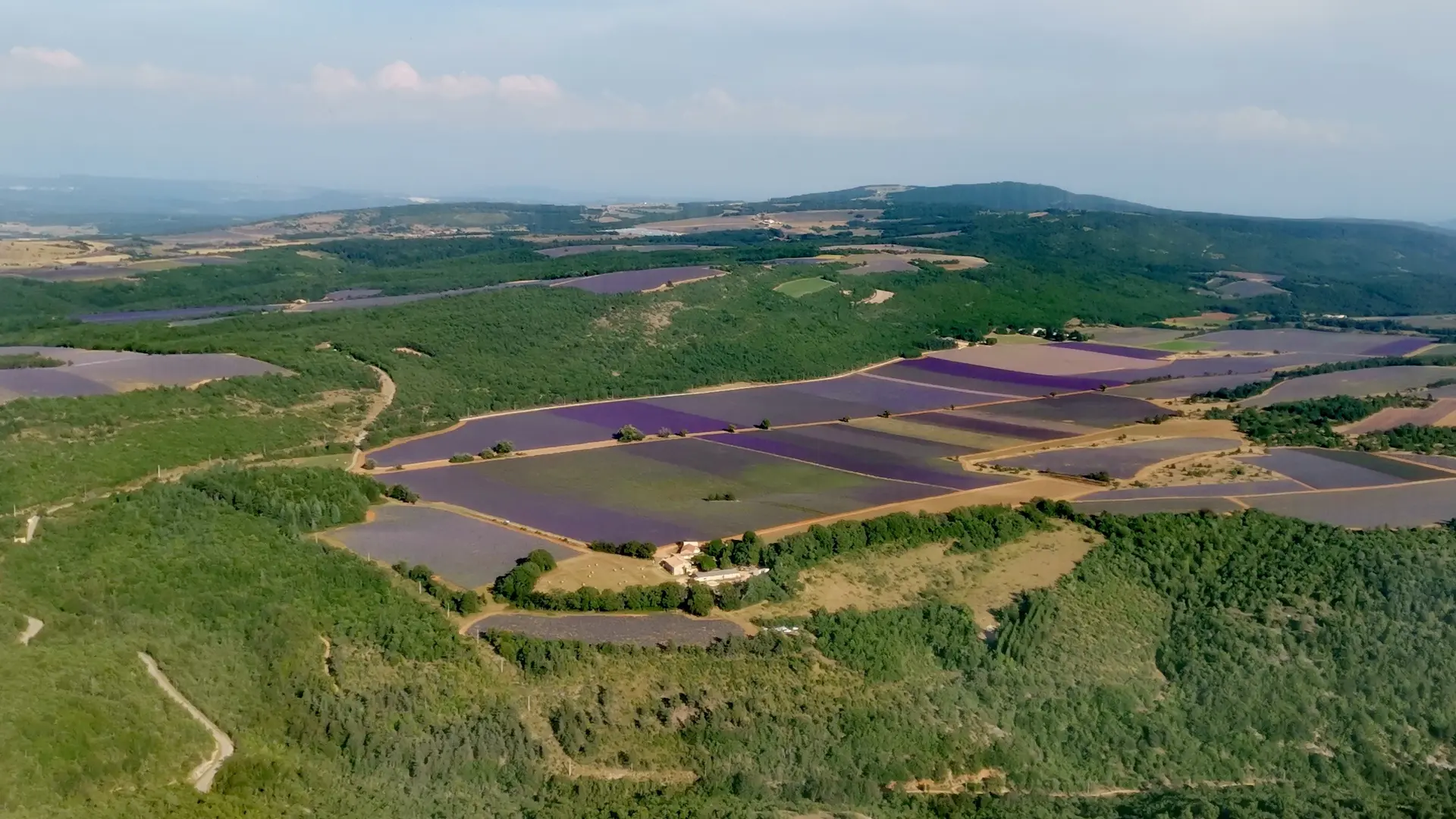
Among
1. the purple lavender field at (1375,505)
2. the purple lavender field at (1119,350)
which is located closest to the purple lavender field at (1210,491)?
the purple lavender field at (1375,505)

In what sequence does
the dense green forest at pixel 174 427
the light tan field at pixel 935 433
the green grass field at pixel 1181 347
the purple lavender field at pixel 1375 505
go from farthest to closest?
the green grass field at pixel 1181 347, the light tan field at pixel 935 433, the purple lavender field at pixel 1375 505, the dense green forest at pixel 174 427

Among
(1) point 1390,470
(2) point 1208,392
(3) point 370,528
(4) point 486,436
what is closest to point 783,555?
(3) point 370,528

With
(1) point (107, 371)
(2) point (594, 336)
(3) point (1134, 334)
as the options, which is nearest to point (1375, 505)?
(2) point (594, 336)

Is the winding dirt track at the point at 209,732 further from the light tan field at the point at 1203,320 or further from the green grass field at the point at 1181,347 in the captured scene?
the light tan field at the point at 1203,320

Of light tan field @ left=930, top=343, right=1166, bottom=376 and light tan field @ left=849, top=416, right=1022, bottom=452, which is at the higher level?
light tan field @ left=930, top=343, right=1166, bottom=376

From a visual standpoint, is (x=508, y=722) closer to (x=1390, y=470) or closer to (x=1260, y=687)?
(x=1260, y=687)

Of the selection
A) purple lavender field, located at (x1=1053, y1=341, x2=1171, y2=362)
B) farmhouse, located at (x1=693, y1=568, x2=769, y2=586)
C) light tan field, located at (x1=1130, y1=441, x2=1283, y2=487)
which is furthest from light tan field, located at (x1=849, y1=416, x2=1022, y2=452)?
purple lavender field, located at (x1=1053, y1=341, x2=1171, y2=362)

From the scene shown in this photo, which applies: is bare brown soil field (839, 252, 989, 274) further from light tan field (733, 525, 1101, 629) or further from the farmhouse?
the farmhouse
